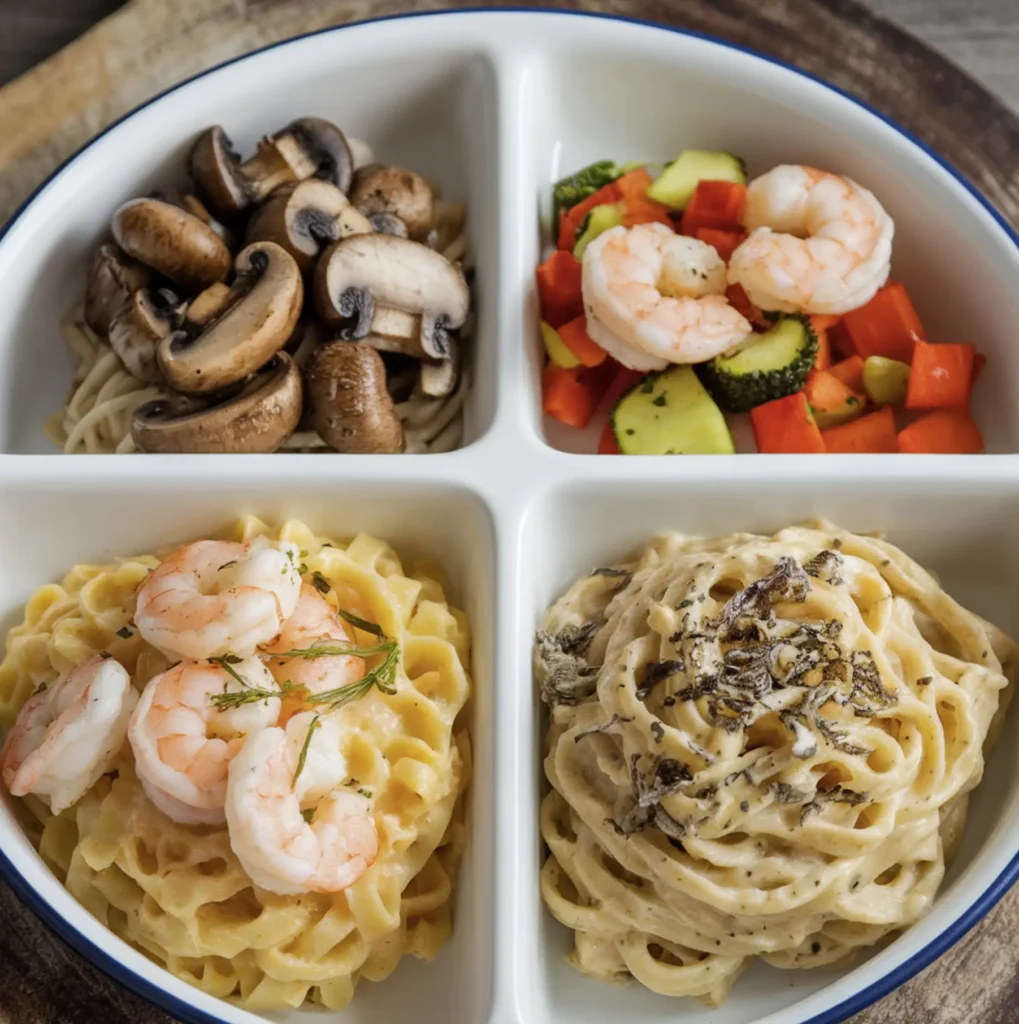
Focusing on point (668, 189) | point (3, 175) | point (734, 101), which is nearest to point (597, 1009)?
point (668, 189)

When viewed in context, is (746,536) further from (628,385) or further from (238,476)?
(238,476)

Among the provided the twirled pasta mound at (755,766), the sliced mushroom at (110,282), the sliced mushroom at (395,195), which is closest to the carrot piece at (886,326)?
the twirled pasta mound at (755,766)

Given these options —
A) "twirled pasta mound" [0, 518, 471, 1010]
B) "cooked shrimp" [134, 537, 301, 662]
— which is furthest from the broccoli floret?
"cooked shrimp" [134, 537, 301, 662]

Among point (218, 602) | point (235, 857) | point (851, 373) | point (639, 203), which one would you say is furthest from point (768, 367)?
point (235, 857)

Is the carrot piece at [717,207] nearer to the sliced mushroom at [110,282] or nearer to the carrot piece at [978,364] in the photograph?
the carrot piece at [978,364]

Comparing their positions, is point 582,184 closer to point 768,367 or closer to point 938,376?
point 768,367

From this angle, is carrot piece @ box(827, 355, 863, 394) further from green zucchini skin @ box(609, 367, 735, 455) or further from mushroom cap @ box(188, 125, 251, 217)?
mushroom cap @ box(188, 125, 251, 217)
